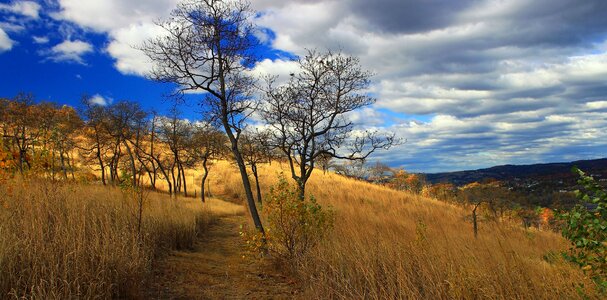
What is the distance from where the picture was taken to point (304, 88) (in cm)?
1280

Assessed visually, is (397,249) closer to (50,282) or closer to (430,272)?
(430,272)

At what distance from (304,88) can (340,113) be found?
1.52m

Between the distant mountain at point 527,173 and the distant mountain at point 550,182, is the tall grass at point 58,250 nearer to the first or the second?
the distant mountain at point 550,182

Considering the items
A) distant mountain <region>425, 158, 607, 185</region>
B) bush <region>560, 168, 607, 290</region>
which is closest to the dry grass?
bush <region>560, 168, 607, 290</region>

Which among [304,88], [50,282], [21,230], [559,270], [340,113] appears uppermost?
[304,88]

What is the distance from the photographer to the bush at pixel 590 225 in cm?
317

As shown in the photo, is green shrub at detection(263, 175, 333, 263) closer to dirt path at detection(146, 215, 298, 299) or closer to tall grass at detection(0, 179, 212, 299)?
dirt path at detection(146, 215, 298, 299)

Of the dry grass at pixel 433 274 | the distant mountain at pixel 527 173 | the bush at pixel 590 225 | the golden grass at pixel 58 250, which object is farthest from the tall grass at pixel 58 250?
the distant mountain at pixel 527 173

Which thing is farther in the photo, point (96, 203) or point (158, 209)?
point (158, 209)

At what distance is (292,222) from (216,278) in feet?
6.31

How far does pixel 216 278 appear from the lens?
7.35 metres

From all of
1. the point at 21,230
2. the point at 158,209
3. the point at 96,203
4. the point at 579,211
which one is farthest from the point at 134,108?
the point at 579,211

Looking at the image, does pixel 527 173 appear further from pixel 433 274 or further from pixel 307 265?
pixel 433 274

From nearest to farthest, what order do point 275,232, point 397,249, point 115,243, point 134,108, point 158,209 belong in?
point 115,243
point 397,249
point 275,232
point 158,209
point 134,108
